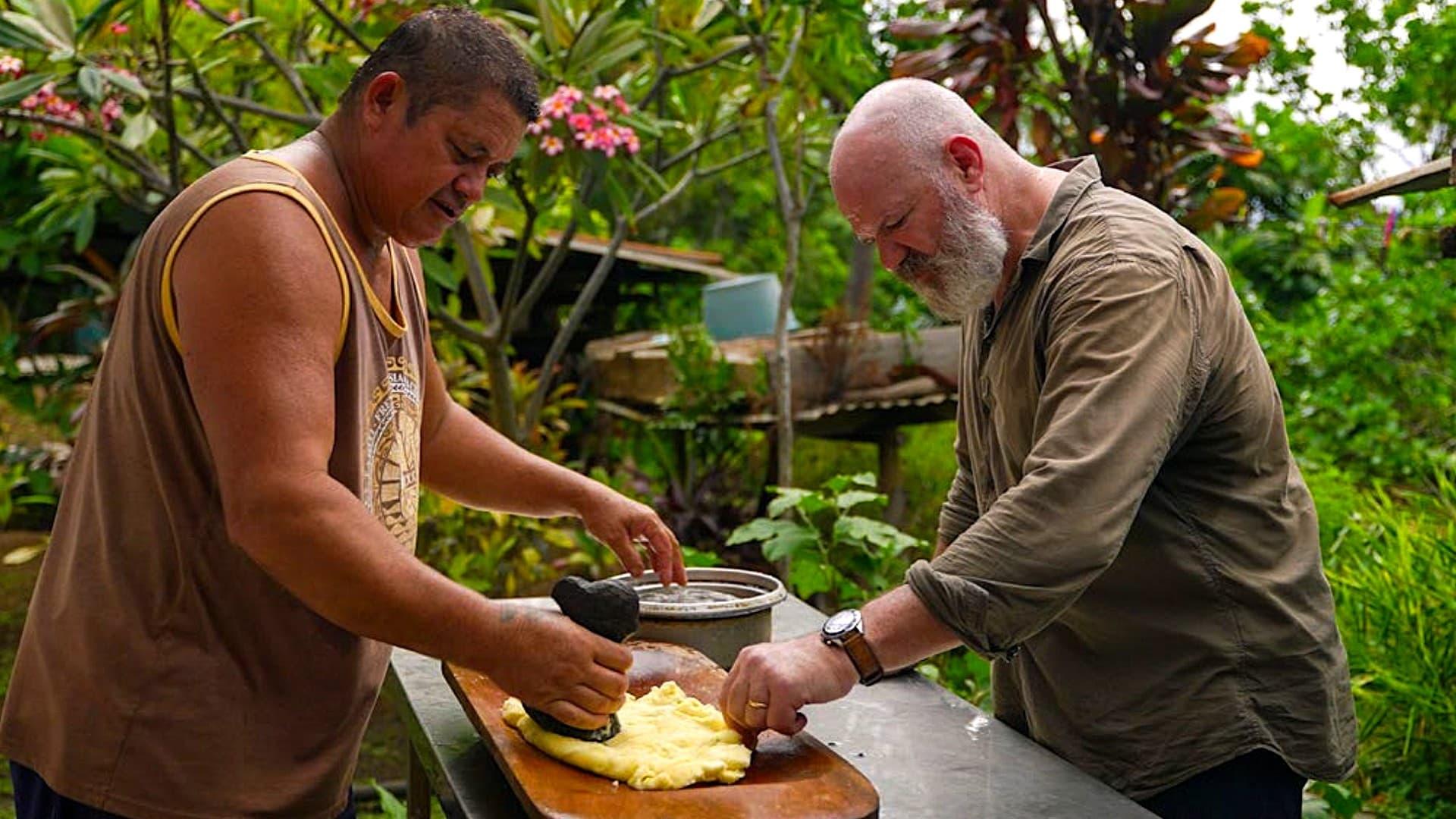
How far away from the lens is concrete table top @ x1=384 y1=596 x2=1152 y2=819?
2.03 m

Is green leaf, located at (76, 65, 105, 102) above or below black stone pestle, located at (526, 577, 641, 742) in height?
above

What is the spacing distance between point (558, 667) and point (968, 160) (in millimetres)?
1061

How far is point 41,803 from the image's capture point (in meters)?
1.97

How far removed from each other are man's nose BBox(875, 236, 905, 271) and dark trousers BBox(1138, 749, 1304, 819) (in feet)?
3.12

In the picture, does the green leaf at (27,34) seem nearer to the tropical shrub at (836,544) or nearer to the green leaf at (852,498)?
the tropical shrub at (836,544)

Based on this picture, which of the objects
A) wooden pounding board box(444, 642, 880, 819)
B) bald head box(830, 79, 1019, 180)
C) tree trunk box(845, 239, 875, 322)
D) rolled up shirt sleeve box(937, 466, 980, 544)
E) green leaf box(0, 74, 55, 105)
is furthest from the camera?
tree trunk box(845, 239, 875, 322)

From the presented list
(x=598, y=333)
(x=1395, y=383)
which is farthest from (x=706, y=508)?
(x=1395, y=383)

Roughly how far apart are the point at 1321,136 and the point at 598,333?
4798 mm

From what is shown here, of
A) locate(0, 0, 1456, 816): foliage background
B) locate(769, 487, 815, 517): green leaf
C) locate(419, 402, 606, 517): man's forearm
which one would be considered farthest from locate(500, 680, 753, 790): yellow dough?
locate(769, 487, 815, 517): green leaf

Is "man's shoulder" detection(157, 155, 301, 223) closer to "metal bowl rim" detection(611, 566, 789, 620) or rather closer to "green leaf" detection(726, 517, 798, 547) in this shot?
"metal bowl rim" detection(611, 566, 789, 620)

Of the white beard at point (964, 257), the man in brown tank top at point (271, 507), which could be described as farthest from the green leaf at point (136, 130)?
the white beard at point (964, 257)

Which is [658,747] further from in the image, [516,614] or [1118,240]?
[1118,240]

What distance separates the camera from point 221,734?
192cm

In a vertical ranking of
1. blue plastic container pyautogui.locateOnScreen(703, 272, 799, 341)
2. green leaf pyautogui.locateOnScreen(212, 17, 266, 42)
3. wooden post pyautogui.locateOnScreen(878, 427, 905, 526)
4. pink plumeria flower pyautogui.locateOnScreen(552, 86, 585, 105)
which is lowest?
wooden post pyautogui.locateOnScreen(878, 427, 905, 526)
